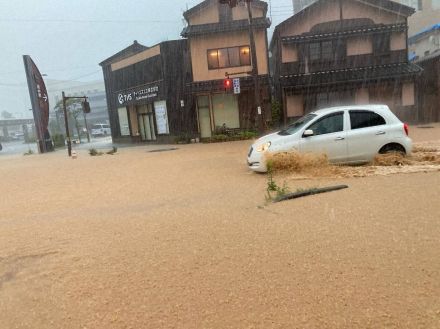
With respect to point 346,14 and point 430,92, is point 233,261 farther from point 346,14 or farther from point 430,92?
point 430,92

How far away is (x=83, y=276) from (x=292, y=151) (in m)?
5.79

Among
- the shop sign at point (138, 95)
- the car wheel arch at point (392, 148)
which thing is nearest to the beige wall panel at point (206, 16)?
the shop sign at point (138, 95)

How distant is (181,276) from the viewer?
3686mm

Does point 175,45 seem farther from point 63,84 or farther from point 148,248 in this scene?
point 63,84

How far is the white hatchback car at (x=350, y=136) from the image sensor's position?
8469 millimetres

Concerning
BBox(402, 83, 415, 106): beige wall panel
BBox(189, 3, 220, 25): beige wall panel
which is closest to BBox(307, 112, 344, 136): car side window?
BBox(189, 3, 220, 25): beige wall panel

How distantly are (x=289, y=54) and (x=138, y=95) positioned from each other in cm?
1134

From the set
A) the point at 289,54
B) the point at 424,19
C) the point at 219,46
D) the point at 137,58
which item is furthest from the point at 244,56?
the point at 424,19

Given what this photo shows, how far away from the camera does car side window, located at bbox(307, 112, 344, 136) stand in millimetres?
8562

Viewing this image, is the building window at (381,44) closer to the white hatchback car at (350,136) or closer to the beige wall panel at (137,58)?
the beige wall panel at (137,58)

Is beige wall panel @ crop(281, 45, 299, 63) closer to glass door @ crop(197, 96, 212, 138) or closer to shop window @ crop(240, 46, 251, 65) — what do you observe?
shop window @ crop(240, 46, 251, 65)

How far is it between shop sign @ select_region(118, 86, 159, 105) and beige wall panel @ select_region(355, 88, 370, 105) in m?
13.2

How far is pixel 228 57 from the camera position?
2347 centimetres

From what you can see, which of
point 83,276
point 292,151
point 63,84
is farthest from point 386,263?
point 63,84
